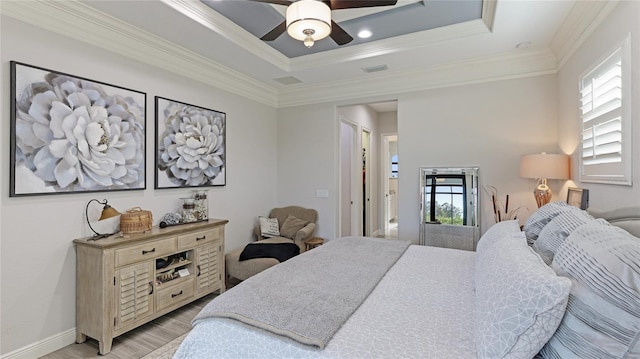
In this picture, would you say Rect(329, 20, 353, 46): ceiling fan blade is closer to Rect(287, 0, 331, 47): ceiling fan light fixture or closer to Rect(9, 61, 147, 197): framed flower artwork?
Rect(287, 0, 331, 47): ceiling fan light fixture

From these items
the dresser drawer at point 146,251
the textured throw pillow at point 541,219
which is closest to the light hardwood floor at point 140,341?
the dresser drawer at point 146,251

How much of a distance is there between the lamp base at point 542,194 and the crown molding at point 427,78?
1276 millimetres

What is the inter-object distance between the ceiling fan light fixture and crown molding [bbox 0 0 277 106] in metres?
1.70

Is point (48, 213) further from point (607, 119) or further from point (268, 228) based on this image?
point (607, 119)

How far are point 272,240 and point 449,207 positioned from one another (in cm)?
233

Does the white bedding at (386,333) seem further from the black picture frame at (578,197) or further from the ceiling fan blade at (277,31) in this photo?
the ceiling fan blade at (277,31)

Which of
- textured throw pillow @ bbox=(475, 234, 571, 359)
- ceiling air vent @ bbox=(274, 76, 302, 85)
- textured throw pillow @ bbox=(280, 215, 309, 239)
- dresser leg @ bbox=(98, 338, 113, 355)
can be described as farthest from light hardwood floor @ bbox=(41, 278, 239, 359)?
ceiling air vent @ bbox=(274, 76, 302, 85)

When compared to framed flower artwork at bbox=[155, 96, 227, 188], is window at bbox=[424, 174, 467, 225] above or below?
below

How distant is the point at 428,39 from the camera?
10.4 feet

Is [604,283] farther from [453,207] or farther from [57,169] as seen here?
[57,169]

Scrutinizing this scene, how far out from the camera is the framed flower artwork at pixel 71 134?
7.10ft

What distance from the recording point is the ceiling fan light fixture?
1.96m

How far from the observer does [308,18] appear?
1.96 meters

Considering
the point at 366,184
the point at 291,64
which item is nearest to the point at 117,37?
the point at 291,64
